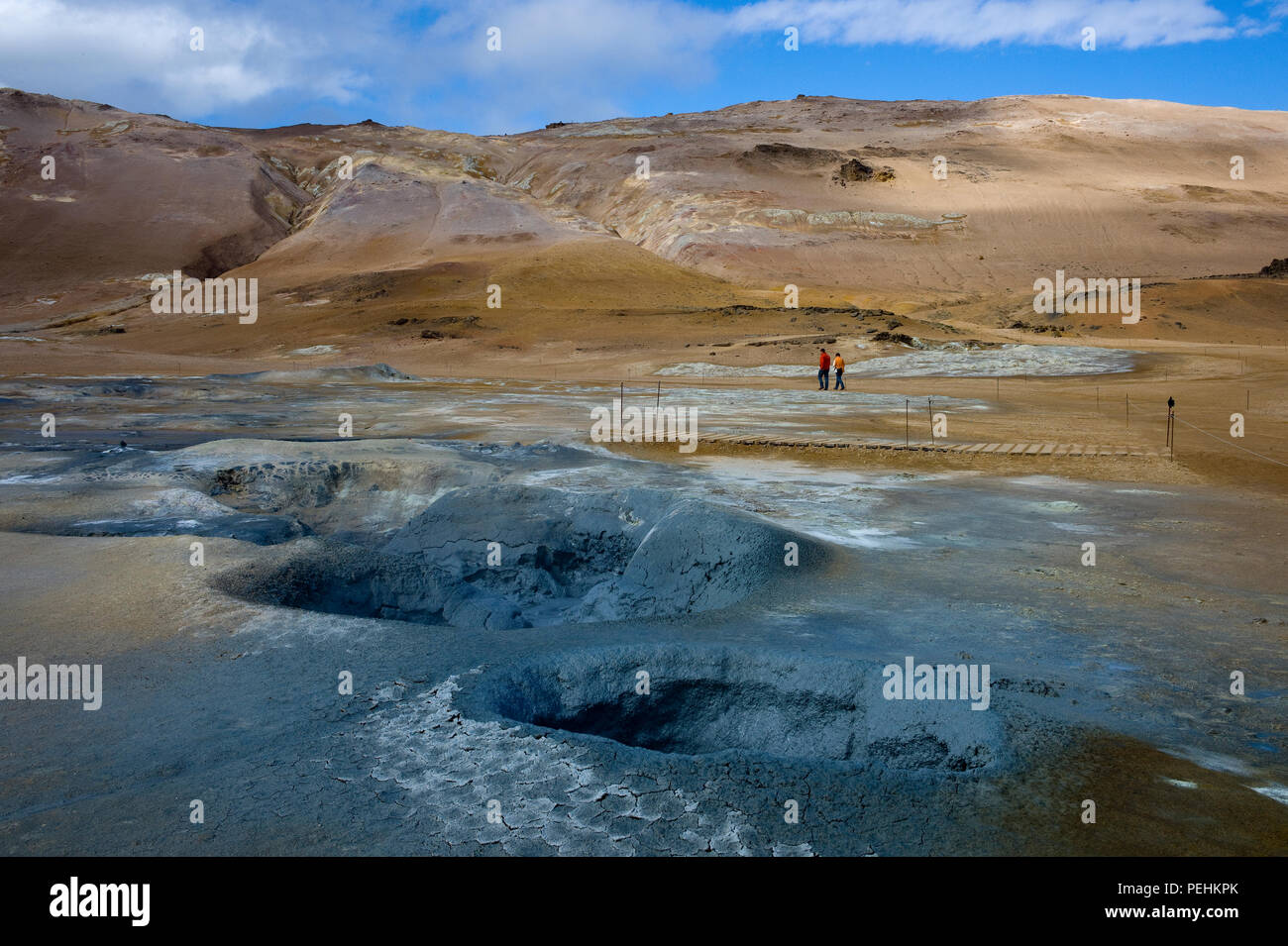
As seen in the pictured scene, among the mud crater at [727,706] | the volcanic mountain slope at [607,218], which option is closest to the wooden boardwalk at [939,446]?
the mud crater at [727,706]

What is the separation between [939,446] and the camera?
13938 millimetres

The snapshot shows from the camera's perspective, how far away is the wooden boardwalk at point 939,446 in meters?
13.2

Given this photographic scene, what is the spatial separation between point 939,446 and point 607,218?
2139 inches

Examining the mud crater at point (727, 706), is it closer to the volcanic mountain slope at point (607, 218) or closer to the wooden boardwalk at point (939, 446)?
the wooden boardwalk at point (939, 446)

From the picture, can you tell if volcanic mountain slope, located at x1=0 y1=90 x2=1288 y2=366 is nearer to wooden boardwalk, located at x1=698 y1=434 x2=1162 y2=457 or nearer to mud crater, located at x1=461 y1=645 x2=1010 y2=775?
wooden boardwalk, located at x1=698 y1=434 x2=1162 y2=457

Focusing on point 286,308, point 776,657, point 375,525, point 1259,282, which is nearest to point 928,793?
point 776,657

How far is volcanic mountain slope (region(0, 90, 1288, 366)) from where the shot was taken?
4769 centimetres

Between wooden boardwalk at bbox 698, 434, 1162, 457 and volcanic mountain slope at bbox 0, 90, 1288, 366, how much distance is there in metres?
27.6

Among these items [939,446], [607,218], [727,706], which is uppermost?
[607,218]

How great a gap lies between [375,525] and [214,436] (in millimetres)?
7701

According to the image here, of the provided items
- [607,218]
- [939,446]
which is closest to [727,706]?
[939,446]

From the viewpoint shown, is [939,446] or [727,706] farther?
[939,446]

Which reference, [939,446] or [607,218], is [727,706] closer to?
[939,446]

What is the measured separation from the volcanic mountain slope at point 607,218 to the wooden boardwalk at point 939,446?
27.6 meters
